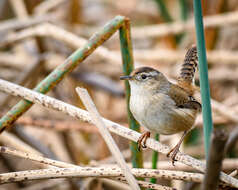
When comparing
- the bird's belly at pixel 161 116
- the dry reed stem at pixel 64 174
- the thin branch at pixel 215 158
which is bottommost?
the thin branch at pixel 215 158

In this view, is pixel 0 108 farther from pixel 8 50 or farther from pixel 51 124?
pixel 8 50

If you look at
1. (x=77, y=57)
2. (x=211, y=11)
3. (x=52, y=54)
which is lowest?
(x=77, y=57)

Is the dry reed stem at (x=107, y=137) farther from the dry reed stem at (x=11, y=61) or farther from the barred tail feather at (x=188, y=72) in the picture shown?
the dry reed stem at (x=11, y=61)

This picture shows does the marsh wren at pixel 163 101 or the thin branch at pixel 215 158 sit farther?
the marsh wren at pixel 163 101

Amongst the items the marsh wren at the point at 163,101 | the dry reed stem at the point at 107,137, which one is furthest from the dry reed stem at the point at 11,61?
the dry reed stem at the point at 107,137

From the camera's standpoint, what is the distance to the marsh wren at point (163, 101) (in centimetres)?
224

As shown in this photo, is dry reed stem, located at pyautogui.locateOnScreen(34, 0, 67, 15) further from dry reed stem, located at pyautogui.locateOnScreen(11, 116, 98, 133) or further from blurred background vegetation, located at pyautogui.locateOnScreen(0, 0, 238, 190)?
dry reed stem, located at pyautogui.locateOnScreen(11, 116, 98, 133)

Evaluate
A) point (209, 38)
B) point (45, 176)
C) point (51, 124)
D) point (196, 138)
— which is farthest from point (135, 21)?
point (45, 176)

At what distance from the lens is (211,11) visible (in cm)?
414

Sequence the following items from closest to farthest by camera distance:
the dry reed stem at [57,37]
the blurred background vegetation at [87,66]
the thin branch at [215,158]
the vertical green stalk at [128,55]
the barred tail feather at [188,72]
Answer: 1. the thin branch at [215,158]
2. the vertical green stalk at [128,55]
3. the barred tail feather at [188,72]
4. the dry reed stem at [57,37]
5. the blurred background vegetation at [87,66]

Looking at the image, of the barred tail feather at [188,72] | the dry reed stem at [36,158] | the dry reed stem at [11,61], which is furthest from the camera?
the dry reed stem at [11,61]

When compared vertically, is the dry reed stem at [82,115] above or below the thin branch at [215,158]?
above

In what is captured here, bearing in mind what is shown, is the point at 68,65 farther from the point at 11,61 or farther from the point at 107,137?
the point at 11,61

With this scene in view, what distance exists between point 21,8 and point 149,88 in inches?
98.3
